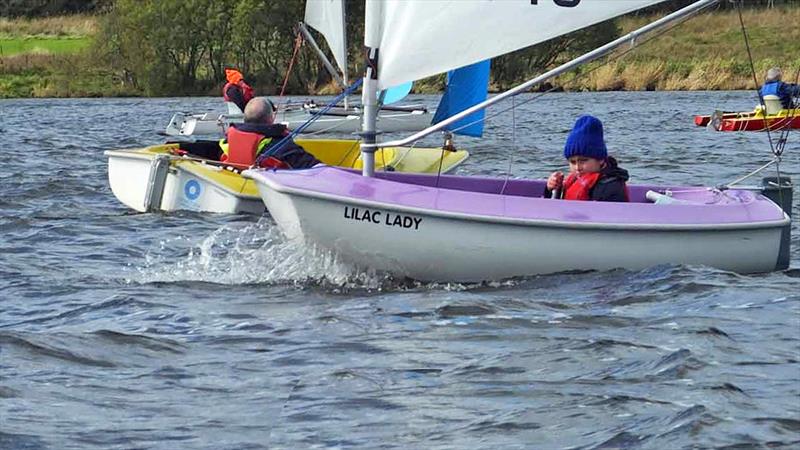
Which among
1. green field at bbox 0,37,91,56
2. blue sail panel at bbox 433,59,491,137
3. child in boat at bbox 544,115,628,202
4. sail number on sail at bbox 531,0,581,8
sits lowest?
green field at bbox 0,37,91,56

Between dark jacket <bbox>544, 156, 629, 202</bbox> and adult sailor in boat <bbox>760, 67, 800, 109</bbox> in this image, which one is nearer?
dark jacket <bbox>544, 156, 629, 202</bbox>

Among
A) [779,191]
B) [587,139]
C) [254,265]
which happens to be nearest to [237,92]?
[254,265]

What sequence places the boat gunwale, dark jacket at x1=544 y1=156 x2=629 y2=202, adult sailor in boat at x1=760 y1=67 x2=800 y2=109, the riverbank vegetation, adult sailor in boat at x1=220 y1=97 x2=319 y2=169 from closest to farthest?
the boat gunwale
dark jacket at x1=544 y1=156 x2=629 y2=202
adult sailor in boat at x1=220 y1=97 x2=319 y2=169
adult sailor in boat at x1=760 y1=67 x2=800 y2=109
the riverbank vegetation

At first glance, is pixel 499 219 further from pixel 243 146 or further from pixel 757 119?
pixel 757 119

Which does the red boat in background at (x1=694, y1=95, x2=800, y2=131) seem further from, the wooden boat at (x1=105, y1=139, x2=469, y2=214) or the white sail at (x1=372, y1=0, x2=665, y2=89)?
the white sail at (x1=372, y1=0, x2=665, y2=89)

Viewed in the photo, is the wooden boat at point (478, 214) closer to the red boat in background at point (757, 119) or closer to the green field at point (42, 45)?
the red boat in background at point (757, 119)

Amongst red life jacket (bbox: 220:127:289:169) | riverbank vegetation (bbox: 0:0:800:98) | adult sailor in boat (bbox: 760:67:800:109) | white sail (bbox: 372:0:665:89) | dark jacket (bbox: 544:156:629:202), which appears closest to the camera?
white sail (bbox: 372:0:665:89)

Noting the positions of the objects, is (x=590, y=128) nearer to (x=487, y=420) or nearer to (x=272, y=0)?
(x=487, y=420)

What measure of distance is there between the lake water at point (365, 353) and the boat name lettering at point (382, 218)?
16.3 inches

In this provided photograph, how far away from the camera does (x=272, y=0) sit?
189ft

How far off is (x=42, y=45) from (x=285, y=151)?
58.4m

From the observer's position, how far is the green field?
211 ft

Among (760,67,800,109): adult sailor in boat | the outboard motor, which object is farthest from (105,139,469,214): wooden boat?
(760,67,800,109): adult sailor in boat

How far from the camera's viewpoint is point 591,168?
30.6 ft
